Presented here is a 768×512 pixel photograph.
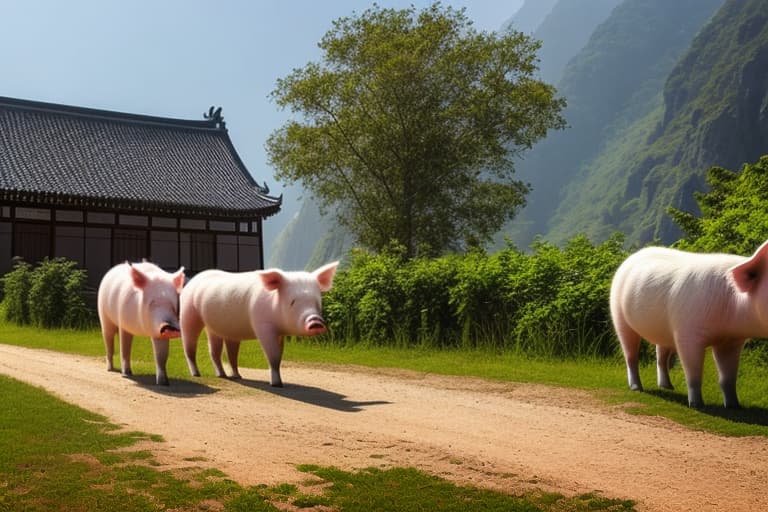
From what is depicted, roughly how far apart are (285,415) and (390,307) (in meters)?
7.47

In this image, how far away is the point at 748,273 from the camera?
771 cm

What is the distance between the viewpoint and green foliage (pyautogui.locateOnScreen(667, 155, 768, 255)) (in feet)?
37.0

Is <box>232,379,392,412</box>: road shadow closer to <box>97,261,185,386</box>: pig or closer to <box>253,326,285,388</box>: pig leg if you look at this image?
<box>253,326,285,388</box>: pig leg

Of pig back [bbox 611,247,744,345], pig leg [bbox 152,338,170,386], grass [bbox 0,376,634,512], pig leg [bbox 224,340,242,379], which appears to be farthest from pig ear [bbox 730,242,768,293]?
pig leg [bbox 152,338,170,386]

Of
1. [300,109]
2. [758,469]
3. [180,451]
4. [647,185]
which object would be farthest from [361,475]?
[647,185]

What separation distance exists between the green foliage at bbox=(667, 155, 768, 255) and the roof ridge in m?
28.6

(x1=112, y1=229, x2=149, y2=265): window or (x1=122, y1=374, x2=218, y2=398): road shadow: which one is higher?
(x1=112, y1=229, x2=149, y2=265): window

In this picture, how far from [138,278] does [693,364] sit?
6.83 meters

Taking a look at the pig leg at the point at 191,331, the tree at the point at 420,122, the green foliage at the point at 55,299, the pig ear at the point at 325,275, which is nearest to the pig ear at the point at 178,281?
the pig leg at the point at 191,331

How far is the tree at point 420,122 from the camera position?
90.9 feet

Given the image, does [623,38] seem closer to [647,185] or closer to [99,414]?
[647,185]

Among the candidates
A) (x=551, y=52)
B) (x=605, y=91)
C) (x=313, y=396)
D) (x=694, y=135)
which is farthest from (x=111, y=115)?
(x=551, y=52)

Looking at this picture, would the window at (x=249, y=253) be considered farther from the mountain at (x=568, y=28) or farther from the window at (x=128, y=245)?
the mountain at (x=568, y=28)

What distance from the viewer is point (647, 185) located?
3479 inches
